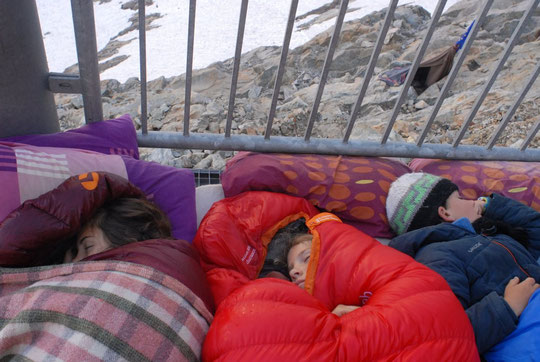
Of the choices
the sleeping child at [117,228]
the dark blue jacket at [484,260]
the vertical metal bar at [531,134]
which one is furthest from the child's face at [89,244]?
the vertical metal bar at [531,134]

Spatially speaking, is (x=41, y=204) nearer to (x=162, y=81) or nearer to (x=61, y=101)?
(x=61, y=101)

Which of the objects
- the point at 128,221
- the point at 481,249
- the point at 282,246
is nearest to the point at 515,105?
the point at 481,249

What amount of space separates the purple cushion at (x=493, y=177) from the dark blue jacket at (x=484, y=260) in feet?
0.75

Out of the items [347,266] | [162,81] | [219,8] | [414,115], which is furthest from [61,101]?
[219,8]

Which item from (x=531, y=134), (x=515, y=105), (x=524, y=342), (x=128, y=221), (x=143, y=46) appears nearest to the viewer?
(x=524, y=342)

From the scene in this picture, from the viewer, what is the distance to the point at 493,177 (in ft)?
7.93

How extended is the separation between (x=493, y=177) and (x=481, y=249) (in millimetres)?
774

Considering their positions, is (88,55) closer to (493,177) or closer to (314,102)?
(314,102)

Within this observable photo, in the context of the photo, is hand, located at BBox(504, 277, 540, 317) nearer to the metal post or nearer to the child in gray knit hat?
the child in gray knit hat

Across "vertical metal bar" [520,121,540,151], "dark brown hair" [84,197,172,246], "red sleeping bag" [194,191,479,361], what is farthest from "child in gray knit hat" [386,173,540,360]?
"dark brown hair" [84,197,172,246]

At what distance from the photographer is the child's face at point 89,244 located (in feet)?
4.67

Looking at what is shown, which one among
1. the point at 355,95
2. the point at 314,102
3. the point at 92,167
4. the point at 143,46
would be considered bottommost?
the point at 355,95

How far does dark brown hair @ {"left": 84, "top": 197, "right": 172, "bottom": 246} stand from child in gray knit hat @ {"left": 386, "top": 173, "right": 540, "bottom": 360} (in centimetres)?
112

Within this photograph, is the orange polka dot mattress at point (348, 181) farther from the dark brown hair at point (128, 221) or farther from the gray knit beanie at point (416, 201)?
the dark brown hair at point (128, 221)
